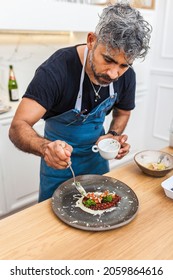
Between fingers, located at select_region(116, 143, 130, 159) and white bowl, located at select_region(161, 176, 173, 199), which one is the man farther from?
white bowl, located at select_region(161, 176, 173, 199)

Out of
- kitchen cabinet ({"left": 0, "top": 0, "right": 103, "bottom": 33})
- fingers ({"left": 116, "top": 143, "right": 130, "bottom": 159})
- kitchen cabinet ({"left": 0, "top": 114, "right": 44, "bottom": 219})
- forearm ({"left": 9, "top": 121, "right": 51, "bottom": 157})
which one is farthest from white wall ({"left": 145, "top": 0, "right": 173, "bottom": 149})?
forearm ({"left": 9, "top": 121, "right": 51, "bottom": 157})

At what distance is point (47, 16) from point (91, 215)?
1.54 metres

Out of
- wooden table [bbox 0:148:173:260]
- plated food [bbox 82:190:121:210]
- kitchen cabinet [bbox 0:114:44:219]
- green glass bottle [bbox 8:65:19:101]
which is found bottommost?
kitchen cabinet [bbox 0:114:44:219]

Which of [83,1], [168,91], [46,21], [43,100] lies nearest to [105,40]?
[43,100]

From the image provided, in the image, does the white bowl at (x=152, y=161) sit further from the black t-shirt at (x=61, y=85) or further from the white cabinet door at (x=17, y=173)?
the white cabinet door at (x=17, y=173)

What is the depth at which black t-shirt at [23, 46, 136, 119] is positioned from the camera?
3.88ft

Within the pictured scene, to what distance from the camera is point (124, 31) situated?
1017mm

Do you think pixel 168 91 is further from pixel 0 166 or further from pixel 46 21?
pixel 0 166

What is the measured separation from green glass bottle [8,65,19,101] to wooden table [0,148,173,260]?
1.43 metres

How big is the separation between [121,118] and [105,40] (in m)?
0.68

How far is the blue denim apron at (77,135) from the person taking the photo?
1.34 metres

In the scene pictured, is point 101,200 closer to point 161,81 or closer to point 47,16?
point 47,16

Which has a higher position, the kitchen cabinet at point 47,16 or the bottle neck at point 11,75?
the kitchen cabinet at point 47,16

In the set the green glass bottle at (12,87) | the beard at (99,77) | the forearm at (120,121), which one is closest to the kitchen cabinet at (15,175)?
the green glass bottle at (12,87)
